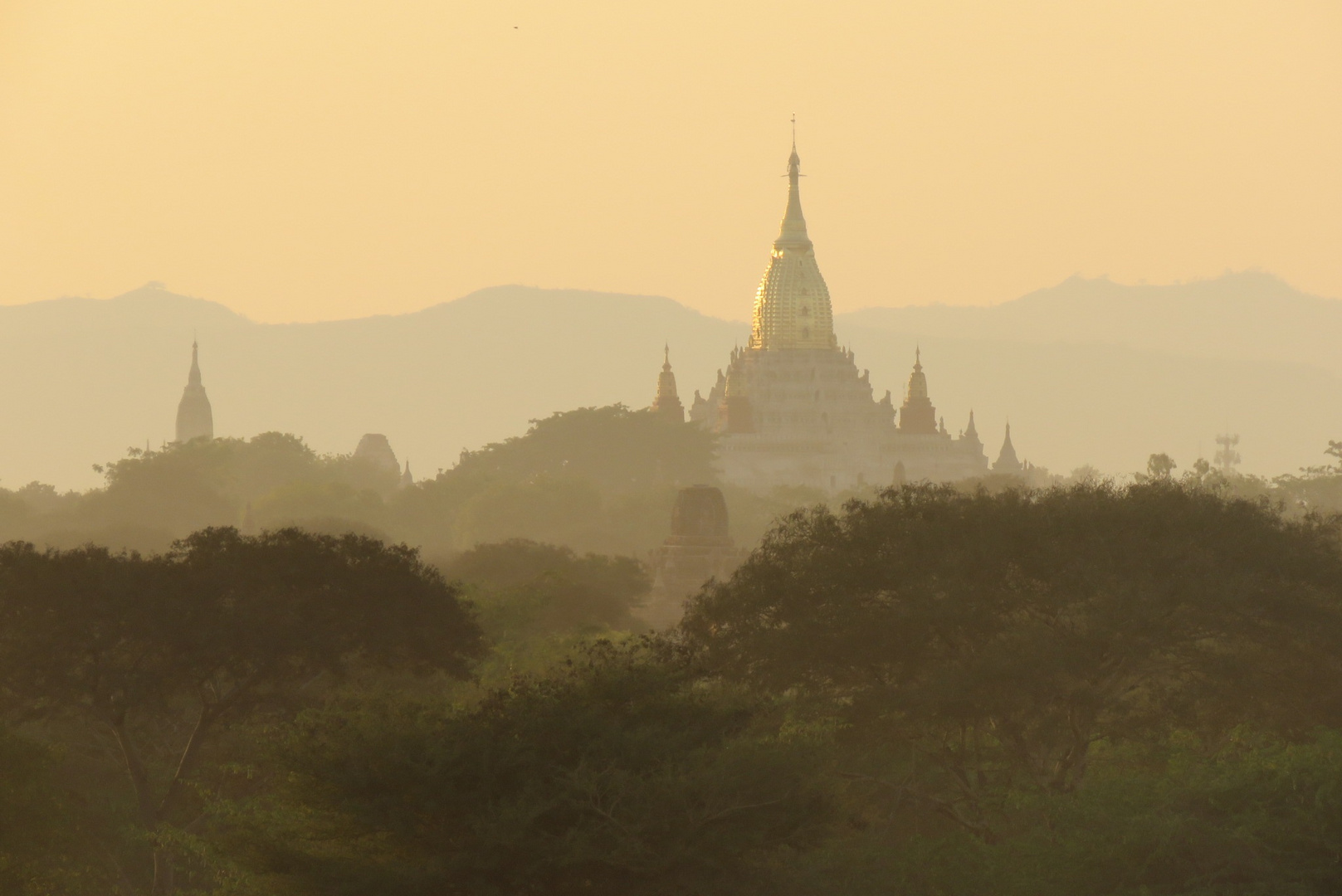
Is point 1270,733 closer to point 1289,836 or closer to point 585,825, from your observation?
point 1289,836

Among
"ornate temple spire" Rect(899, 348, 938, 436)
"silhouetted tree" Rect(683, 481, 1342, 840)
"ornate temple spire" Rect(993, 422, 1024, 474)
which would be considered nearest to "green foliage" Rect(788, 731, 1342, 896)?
"silhouetted tree" Rect(683, 481, 1342, 840)

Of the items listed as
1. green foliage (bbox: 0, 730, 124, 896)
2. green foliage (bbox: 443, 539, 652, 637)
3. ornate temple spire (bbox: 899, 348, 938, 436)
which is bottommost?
green foliage (bbox: 0, 730, 124, 896)

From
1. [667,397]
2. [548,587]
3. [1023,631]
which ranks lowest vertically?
[1023,631]

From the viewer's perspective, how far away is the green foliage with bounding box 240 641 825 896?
32.1 metres

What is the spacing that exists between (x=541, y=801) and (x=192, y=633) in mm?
10687

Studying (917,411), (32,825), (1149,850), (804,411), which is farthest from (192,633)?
(917,411)

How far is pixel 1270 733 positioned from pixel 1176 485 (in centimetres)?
564

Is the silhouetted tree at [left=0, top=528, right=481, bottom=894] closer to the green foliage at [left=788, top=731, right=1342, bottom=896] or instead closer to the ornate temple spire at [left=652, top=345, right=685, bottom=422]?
the green foliage at [left=788, top=731, right=1342, bottom=896]

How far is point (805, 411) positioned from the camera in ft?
598

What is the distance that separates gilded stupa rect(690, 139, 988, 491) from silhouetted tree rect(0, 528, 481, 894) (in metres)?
127

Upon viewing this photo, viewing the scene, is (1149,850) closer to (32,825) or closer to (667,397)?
(32,825)

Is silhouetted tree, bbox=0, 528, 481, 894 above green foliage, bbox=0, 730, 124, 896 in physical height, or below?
above

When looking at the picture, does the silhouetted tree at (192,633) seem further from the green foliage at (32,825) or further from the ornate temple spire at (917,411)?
the ornate temple spire at (917,411)

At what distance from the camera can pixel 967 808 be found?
40.7m
